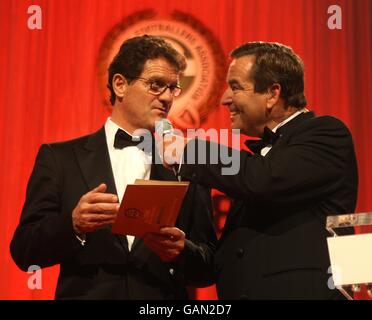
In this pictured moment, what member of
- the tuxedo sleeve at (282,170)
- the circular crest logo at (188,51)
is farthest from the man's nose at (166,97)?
the circular crest logo at (188,51)

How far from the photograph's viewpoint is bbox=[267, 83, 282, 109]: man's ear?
2.31 m

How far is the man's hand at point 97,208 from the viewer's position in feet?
6.25

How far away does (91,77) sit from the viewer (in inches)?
130

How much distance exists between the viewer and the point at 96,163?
231 centimetres

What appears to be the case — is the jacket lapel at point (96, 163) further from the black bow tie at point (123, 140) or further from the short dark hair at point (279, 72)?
the short dark hair at point (279, 72)

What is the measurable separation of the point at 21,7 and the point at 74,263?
1.71 m

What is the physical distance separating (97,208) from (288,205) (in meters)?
0.58

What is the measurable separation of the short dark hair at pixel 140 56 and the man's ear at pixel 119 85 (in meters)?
0.01

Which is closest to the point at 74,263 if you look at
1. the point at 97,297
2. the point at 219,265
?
the point at 97,297

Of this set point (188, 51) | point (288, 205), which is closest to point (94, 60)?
point (188, 51)

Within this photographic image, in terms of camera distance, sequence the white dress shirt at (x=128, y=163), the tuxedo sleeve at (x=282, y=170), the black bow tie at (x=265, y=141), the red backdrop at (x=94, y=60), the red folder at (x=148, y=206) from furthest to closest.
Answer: the red backdrop at (x=94, y=60), the white dress shirt at (x=128, y=163), the black bow tie at (x=265, y=141), the tuxedo sleeve at (x=282, y=170), the red folder at (x=148, y=206)

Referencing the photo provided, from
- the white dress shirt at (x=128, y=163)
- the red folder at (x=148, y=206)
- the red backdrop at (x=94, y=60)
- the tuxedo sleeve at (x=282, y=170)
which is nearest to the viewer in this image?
the red folder at (x=148, y=206)

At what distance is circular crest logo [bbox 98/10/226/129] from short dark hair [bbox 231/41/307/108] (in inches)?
35.4

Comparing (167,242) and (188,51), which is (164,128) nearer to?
(167,242)
